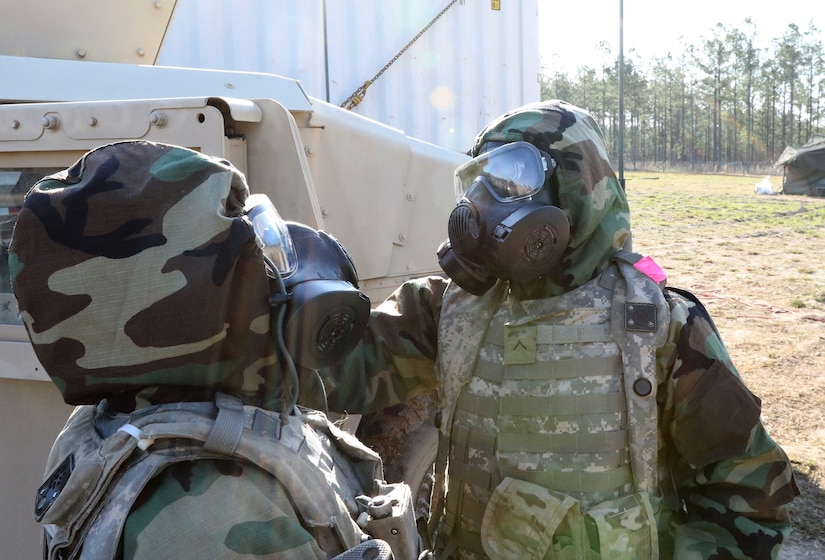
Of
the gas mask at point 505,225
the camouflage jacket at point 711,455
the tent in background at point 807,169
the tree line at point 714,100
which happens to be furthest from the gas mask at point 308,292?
the tree line at point 714,100

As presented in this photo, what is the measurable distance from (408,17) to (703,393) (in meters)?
3.78

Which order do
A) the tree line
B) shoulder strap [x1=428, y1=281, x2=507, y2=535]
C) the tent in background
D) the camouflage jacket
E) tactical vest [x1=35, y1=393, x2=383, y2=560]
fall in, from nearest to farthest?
tactical vest [x1=35, y1=393, x2=383, y2=560] → the camouflage jacket → shoulder strap [x1=428, y1=281, x2=507, y2=535] → the tent in background → the tree line

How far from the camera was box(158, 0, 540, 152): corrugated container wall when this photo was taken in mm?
4688

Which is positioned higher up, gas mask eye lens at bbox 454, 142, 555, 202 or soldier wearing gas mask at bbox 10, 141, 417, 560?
gas mask eye lens at bbox 454, 142, 555, 202

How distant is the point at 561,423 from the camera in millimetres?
2008

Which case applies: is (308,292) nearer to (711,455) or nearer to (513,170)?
(513,170)

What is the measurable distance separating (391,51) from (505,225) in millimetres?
3431

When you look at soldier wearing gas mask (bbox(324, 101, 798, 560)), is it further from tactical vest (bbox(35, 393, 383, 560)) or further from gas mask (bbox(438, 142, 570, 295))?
tactical vest (bbox(35, 393, 383, 560))

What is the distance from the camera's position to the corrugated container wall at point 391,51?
185 inches

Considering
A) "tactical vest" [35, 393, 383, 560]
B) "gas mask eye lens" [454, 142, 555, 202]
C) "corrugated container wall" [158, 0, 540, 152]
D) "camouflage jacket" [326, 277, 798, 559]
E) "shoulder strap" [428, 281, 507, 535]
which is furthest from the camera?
"corrugated container wall" [158, 0, 540, 152]

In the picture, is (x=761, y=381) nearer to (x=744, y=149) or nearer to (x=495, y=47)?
(x=495, y=47)

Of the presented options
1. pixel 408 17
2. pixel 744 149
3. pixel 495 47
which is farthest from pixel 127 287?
pixel 744 149

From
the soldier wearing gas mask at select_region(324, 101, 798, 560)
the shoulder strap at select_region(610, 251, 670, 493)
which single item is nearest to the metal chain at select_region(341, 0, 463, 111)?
the soldier wearing gas mask at select_region(324, 101, 798, 560)

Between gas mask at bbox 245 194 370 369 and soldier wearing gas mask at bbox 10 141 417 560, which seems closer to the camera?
soldier wearing gas mask at bbox 10 141 417 560
